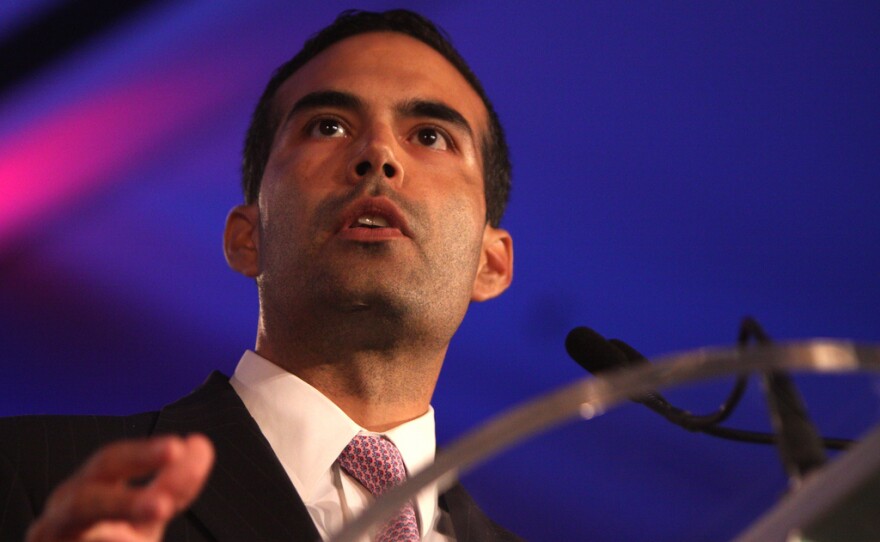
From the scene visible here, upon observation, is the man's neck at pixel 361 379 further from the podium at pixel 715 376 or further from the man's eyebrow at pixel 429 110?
the podium at pixel 715 376

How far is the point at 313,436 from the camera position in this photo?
1.24 meters

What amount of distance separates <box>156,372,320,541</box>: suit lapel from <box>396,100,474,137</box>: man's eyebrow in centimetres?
52

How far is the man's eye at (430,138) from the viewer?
149 cm

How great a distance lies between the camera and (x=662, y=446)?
398mm

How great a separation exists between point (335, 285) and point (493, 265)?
0.45 meters

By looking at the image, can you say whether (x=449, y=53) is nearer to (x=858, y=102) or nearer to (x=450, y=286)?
(x=450, y=286)

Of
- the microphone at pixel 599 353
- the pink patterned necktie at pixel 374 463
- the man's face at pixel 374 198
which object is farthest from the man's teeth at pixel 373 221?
the microphone at pixel 599 353

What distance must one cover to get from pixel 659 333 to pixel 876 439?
71.8 inches

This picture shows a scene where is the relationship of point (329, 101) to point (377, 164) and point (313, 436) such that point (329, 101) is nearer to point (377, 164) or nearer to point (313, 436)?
point (377, 164)

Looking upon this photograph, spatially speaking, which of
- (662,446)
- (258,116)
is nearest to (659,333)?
(258,116)

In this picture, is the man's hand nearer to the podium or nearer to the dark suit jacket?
the podium

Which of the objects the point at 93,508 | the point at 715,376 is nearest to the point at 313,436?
the point at 93,508

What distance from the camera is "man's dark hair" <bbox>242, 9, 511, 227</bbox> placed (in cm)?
168

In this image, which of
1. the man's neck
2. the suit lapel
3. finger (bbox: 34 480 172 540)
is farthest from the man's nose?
finger (bbox: 34 480 172 540)
